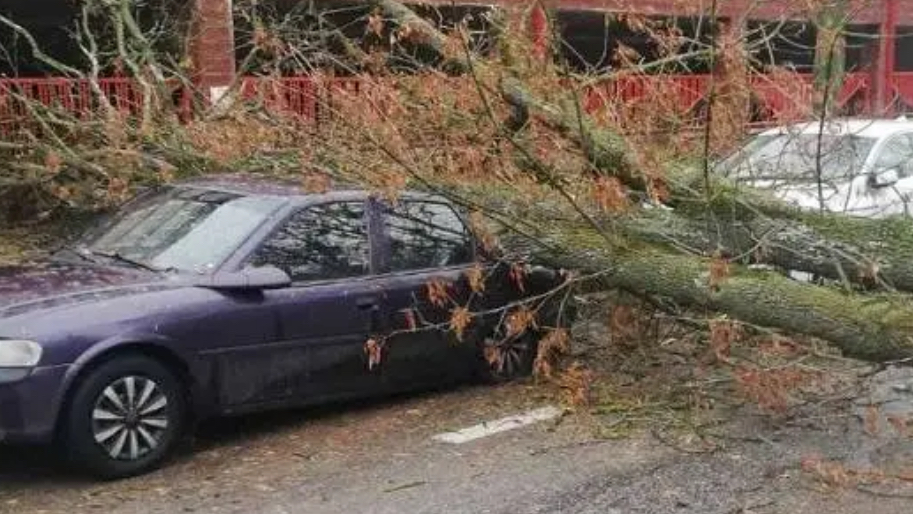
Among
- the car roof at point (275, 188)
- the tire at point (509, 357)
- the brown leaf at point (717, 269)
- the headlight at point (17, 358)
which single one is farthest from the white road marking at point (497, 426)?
the headlight at point (17, 358)

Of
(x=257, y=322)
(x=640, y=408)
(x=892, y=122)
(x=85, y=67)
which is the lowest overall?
(x=640, y=408)

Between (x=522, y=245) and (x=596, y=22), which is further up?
(x=596, y=22)

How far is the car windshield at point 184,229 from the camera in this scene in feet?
20.5

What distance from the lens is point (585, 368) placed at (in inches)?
302

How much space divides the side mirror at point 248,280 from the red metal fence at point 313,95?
1437 millimetres

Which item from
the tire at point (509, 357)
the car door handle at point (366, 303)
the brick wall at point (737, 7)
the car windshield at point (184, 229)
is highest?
the brick wall at point (737, 7)

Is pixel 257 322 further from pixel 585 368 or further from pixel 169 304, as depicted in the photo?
pixel 585 368

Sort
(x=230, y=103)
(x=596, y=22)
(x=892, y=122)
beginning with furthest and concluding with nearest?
(x=596, y=22) < (x=892, y=122) < (x=230, y=103)

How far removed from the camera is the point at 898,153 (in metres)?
11.4

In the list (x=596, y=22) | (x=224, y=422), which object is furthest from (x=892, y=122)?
(x=596, y=22)

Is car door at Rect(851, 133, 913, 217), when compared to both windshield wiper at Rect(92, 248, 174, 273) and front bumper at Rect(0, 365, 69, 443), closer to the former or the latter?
windshield wiper at Rect(92, 248, 174, 273)

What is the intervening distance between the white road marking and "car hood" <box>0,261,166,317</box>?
1.69 m

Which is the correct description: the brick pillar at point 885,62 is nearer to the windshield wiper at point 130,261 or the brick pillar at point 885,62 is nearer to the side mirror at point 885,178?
the side mirror at point 885,178

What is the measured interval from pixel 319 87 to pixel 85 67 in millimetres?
8426
